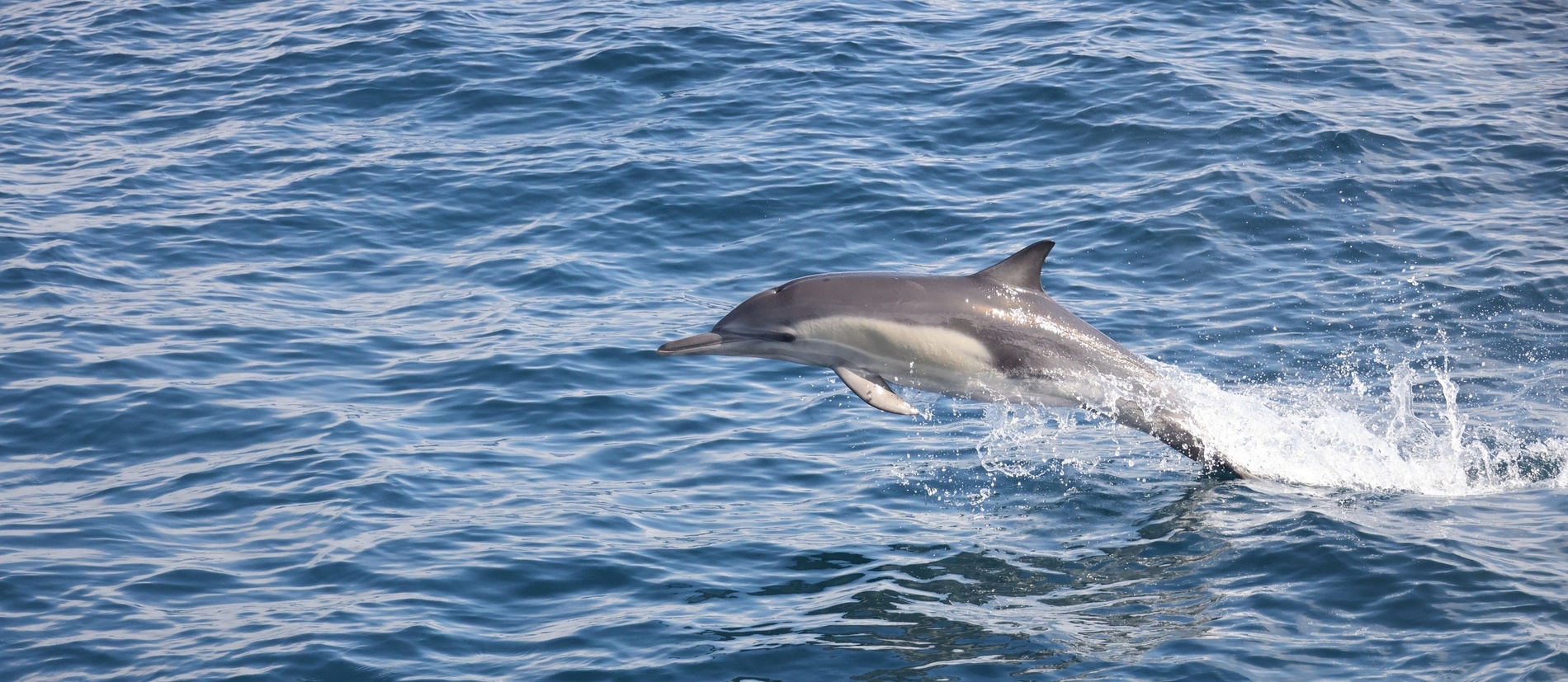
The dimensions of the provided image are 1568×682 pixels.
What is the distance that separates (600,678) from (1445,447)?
20.9 ft

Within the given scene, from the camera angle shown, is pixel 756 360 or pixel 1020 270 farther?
pixel 756 360

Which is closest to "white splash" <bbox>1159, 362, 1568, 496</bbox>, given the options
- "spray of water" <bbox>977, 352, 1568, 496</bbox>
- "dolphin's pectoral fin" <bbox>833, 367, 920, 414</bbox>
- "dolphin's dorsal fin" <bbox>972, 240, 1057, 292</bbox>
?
"spray of water" <bbox>977, 352, 1568, 496</bbox>

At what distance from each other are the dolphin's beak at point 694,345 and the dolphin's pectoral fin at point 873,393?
0.79 m

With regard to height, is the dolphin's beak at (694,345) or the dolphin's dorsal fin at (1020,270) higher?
the dolphin's dorsal fin at (1020,270)

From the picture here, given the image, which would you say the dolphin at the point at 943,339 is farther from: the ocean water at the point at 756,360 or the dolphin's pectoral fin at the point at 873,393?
the ocean water at the point at 756,360

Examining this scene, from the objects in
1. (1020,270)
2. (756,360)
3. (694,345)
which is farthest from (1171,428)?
(756,360)

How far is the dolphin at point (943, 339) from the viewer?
9461 millimetres

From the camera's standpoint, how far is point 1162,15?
23.2 meters

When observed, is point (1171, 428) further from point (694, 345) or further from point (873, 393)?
point (694, 345)

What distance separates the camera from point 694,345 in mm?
9242

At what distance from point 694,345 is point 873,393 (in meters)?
1.13

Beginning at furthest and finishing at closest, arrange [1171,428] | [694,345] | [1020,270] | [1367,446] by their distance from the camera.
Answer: [1367,446]
[1171,428]
[1020,270]
[694,345]

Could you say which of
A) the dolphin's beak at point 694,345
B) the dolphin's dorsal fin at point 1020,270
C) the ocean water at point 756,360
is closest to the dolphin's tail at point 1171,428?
the ocean water at point 756,360

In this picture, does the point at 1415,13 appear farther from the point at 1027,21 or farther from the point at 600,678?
the point at 600,678
